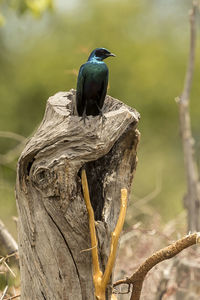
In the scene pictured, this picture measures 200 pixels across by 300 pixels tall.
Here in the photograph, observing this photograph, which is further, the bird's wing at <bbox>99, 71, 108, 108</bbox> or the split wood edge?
the bird's wing at <bbox>99, 71, 108, 108</bbox>

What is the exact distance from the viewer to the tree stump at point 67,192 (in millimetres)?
2650

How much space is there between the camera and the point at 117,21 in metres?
19.7

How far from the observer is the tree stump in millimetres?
2650

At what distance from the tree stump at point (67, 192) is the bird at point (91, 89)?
0.21ft

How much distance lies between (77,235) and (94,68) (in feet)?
2.61

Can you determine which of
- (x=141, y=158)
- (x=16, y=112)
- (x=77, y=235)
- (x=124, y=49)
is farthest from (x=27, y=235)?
(x=124, y=49)

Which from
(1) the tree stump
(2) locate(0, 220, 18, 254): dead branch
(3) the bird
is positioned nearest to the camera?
(1) the tree stump

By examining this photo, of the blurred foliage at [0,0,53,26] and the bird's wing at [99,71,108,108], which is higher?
the blurred foliage at [0,0,53,26]

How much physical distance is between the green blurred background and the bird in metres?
11.5

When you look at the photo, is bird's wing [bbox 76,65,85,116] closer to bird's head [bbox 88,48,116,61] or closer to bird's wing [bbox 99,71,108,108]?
bird's wing [bbox 99,71,108,108]

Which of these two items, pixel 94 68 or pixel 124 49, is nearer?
pixel 94 68

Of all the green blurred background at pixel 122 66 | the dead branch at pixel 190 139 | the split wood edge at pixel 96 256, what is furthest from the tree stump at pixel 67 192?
the green blurred background at pixel 122 66

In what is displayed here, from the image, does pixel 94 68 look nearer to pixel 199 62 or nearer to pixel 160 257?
pixel 160 257

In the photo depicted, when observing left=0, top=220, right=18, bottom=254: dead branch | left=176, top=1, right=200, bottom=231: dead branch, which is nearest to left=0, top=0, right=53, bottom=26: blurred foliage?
left=176, top=1, right=200, bottom=231: dead branch
